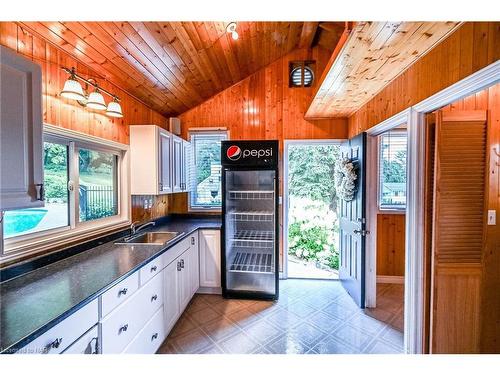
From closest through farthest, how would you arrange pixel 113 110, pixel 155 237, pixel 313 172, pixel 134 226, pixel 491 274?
pixel 491 274, pixel 113 110, pixel 134 226, pixel 155 237, pixel 313 172

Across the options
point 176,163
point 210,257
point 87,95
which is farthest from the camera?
point 176,163

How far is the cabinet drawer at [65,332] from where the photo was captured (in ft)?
2.81

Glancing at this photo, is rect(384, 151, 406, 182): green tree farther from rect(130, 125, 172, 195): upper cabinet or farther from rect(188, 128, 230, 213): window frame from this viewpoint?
rect(130, 125, 172, 195): upper cabinet

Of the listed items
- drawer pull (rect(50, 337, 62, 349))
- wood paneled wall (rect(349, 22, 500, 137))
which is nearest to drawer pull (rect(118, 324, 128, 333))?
drawer pull (rect(50, 337, 62, 349))

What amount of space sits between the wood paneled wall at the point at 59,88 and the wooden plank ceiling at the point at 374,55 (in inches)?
79.1

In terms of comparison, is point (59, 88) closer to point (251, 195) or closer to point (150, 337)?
point (150, 337)

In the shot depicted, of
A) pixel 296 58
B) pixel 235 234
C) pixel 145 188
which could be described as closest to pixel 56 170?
pixel 145 188

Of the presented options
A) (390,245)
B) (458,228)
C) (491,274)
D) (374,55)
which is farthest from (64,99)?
(390,245)

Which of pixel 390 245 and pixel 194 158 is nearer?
pixel 390 245

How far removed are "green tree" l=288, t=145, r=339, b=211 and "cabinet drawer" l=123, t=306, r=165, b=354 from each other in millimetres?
3904

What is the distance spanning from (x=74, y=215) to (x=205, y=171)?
76.1 inches

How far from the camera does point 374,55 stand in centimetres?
157

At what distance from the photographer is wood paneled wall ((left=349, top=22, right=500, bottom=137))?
1.10 metres

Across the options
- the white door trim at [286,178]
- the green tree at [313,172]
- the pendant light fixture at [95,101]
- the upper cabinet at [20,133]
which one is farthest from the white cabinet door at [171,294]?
the green tree at [313,172]
